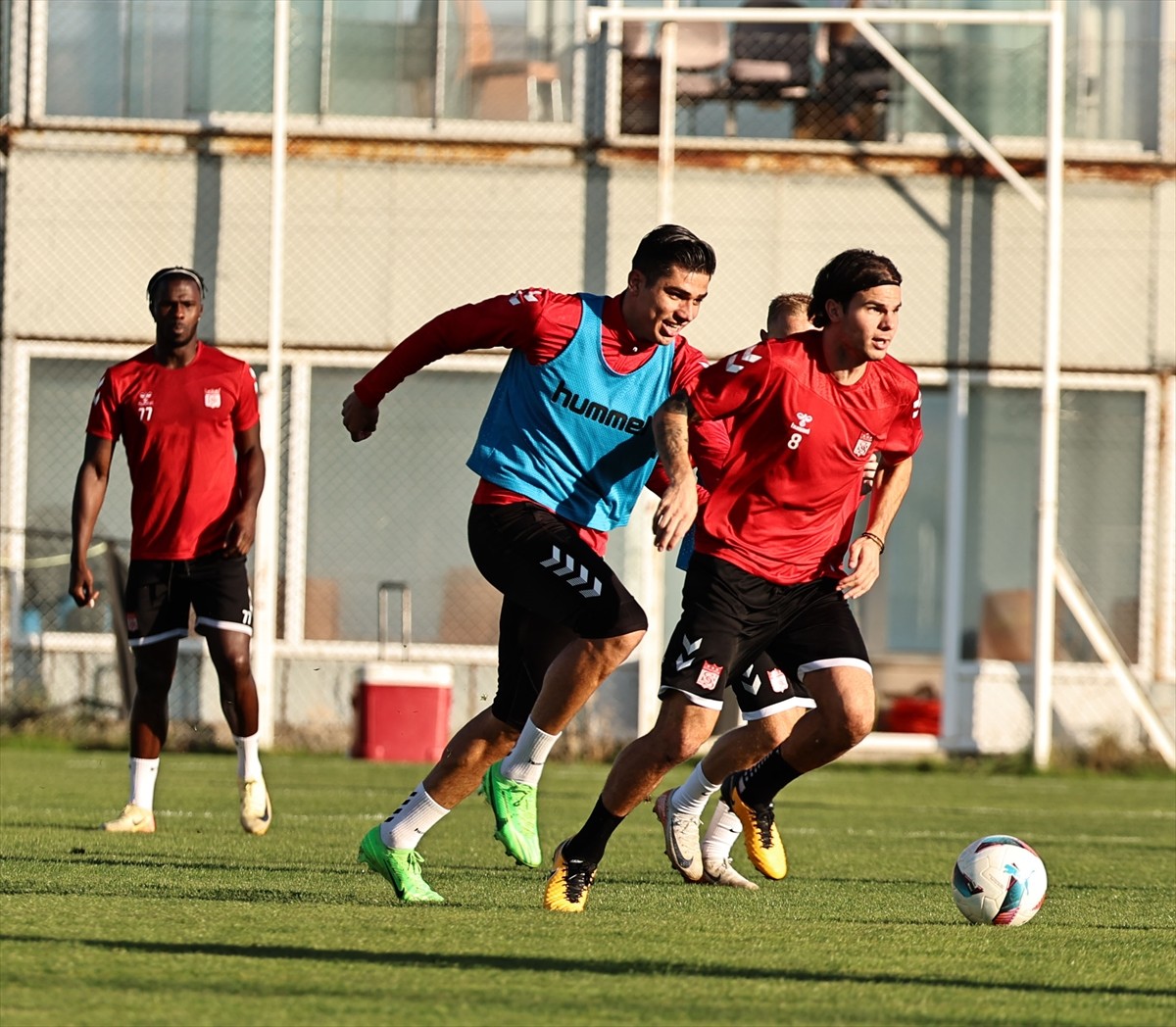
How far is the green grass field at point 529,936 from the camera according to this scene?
14.0 feet

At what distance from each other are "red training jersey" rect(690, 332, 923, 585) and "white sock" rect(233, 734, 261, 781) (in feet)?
9.99

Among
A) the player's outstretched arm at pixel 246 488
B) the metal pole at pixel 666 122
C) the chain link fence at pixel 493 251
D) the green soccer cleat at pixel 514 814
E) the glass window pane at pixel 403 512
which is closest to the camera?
the green soccer cleat at pixel 514 814

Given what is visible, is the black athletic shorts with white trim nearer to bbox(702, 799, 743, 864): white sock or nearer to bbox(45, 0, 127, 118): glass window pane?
bbox(702, 799, 743, 864): white sock

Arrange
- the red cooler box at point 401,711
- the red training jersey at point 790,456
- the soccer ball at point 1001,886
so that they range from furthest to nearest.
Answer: the red cooler box at point 401,711 → the red training jersey at point 790,456 → the soccer ball at point 1001,886

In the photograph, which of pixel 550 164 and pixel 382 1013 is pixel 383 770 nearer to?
pixel 550 164

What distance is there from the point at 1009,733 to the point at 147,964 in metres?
13.9

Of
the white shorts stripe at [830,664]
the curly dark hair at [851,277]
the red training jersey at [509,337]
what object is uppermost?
the curly dark hair at [851,277]

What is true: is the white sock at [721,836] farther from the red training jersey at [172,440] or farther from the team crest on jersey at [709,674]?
the red training jersey at [172,440]

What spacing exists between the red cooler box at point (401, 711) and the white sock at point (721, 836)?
8.37 metres

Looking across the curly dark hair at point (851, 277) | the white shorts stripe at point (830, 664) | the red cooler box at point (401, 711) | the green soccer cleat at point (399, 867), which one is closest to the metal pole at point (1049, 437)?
the red cooler box at point (401, 711)

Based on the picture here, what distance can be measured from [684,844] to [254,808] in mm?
2395

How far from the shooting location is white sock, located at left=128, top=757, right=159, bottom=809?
8.90 m

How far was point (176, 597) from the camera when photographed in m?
9.07

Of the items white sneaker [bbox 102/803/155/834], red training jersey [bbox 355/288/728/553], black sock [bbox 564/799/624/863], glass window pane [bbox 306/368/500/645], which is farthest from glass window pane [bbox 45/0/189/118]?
black sock [bbox 564/799/624/863]
